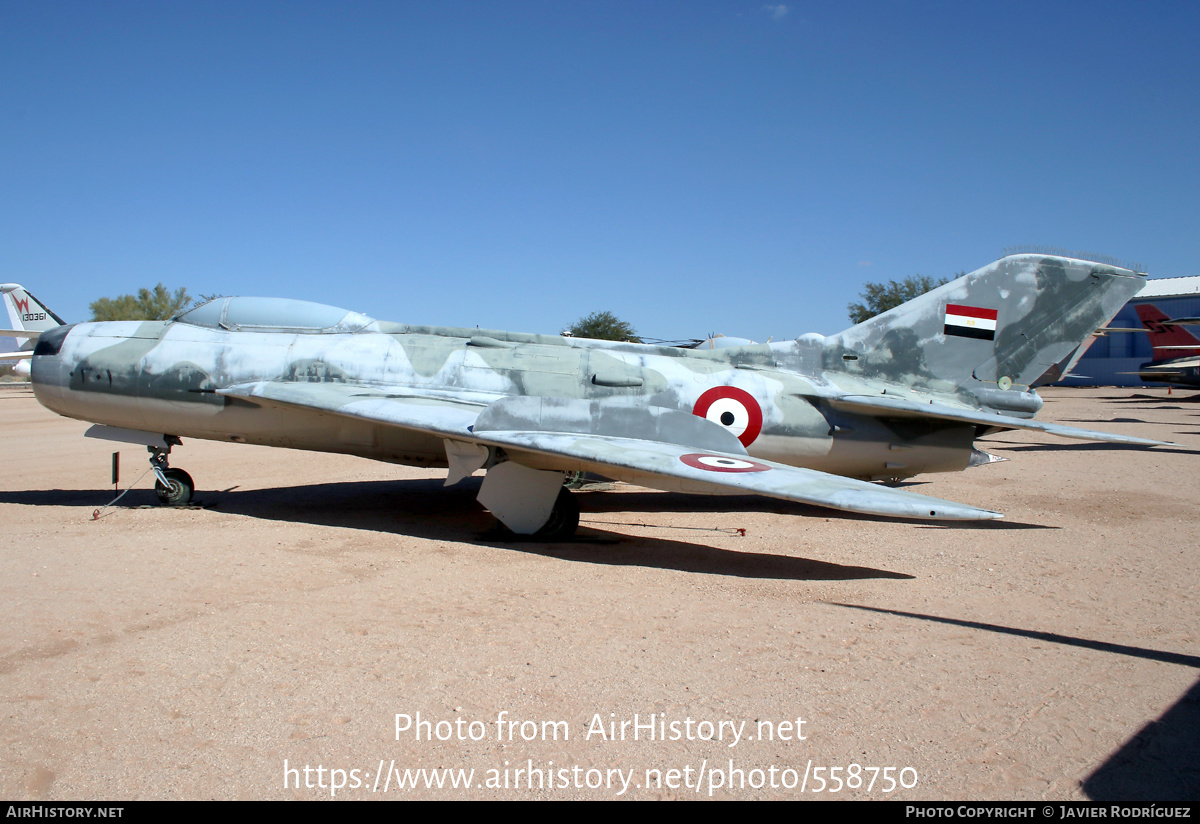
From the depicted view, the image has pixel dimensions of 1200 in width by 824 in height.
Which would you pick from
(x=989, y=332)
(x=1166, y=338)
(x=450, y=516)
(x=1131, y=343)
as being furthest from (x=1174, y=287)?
(x=450, y=516)

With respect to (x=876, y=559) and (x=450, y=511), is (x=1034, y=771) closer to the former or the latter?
(x=876, y=559)

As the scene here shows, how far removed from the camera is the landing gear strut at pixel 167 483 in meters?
9.81

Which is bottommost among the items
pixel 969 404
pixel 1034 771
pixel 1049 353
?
pixel 1034 771

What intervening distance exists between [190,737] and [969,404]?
1029 cm

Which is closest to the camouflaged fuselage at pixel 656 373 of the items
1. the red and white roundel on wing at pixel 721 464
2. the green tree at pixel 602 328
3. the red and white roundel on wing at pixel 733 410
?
the red and white roundel on wing at pixel 733 410

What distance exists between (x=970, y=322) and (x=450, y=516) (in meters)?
8.28

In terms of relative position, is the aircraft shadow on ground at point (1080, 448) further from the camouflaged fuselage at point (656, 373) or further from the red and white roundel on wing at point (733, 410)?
the red and white roundel on wing at point (733, 410)

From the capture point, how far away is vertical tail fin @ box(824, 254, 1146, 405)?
10227 millimetres

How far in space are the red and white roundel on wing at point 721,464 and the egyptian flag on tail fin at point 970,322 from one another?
15.6 feet

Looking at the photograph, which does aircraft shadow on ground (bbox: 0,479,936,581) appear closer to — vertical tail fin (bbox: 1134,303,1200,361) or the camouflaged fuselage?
the camouflaged fuselage

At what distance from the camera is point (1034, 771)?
3.53 m

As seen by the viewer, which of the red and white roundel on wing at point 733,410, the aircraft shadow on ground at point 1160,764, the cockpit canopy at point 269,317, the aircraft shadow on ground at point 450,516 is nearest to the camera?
the aircraft shadow on ground at point 1160,764

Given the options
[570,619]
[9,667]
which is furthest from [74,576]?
[570,619]

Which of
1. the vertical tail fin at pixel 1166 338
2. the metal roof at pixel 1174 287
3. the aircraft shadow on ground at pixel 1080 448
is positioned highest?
the metal roof at pixel 1174 287
